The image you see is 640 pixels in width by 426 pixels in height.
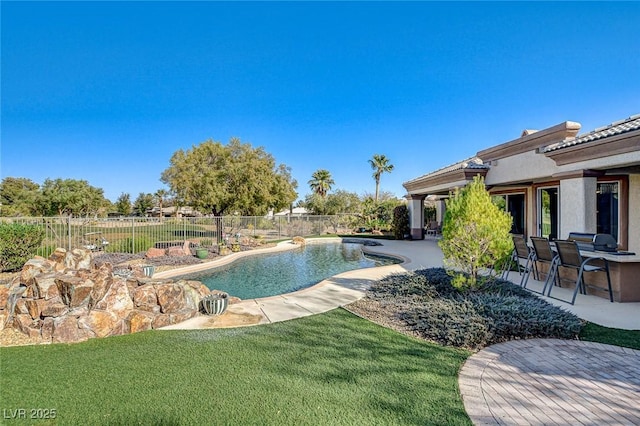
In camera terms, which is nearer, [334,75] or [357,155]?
[334,75]

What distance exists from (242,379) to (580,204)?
8423 millimetres

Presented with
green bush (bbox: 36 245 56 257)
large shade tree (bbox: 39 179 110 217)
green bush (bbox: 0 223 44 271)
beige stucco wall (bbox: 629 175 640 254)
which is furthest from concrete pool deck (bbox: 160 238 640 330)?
large shade tree (bbox: 39 179 110 217)

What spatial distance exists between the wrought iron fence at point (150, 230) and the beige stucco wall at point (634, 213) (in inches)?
680

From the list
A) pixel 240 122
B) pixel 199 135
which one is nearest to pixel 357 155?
pixel 240 122

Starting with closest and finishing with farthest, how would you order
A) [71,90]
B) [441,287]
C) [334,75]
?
1. [441,287]
2. [71,90]
3. [334,75]

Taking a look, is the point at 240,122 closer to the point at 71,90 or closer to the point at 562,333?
the point at 71,90

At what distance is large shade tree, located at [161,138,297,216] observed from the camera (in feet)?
67.6

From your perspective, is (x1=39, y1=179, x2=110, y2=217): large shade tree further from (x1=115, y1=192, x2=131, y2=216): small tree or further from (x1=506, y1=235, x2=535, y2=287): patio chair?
(x1=506, y1=235, x2=535, y2=287): patio chair

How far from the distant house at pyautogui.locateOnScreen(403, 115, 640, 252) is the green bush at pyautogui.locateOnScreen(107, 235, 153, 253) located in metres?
15.6

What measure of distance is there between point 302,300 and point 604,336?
17.2 ft

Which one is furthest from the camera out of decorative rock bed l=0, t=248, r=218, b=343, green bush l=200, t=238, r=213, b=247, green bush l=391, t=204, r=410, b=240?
green bush l=391, t=204, r=410, b=240

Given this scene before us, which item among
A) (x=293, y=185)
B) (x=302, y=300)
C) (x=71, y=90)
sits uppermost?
(x=71, y=90)

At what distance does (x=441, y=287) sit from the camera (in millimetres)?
6836

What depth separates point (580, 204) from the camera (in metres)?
7.49
